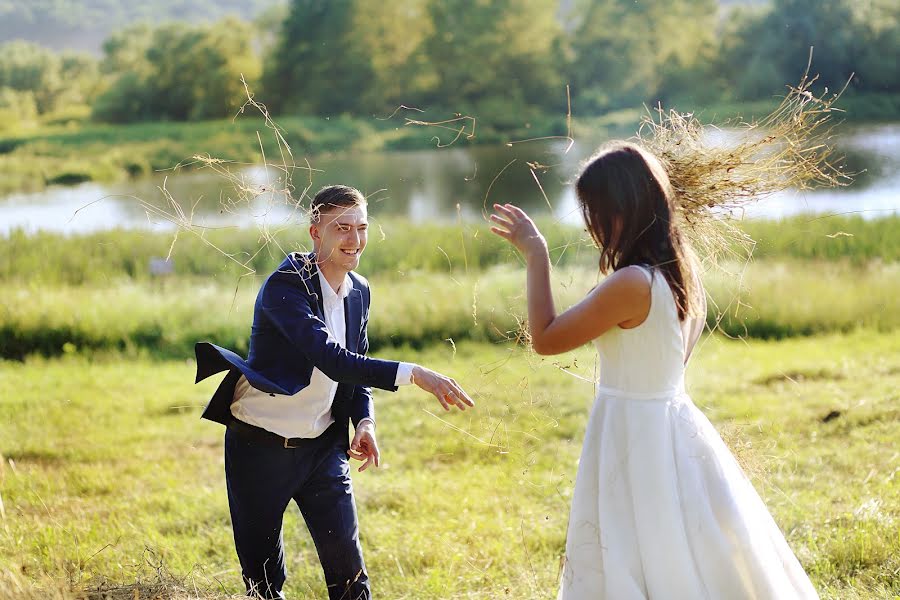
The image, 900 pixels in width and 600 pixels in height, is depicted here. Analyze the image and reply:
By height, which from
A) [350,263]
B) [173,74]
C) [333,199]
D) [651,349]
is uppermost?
[173,74]

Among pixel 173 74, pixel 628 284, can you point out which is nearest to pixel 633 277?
pixel 628 284

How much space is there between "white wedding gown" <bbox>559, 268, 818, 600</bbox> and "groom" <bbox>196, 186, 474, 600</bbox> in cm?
70

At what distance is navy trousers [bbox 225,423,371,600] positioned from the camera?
3.32 m

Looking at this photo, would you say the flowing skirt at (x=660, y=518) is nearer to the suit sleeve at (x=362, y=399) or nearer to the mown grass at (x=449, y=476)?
the mown grass at (x=449, y=476)

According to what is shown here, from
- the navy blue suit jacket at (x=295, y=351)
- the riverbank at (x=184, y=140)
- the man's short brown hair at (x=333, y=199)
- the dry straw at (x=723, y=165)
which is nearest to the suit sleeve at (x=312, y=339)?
the navy blue suit jacket at (x=295, y=351)

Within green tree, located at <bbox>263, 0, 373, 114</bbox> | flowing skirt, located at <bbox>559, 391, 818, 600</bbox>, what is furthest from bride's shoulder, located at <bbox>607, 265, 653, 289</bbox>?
green tree, located at <bbox>263, 0, 373, 114</bbox>

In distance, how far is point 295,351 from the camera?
327 cm

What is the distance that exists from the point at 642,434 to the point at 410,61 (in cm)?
2712

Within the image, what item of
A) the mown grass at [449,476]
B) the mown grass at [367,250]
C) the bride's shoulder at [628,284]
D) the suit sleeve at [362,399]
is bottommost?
the mown grass at [449,476]

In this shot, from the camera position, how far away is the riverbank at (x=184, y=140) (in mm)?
23438

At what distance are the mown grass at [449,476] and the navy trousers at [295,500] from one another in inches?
19.7

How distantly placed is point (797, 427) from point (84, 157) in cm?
2180

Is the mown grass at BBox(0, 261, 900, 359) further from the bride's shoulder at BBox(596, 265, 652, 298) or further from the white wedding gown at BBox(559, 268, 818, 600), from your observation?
the bride's shoulder at BBox(596, 265, 652, 298)

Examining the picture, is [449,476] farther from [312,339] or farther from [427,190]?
[427,190]
